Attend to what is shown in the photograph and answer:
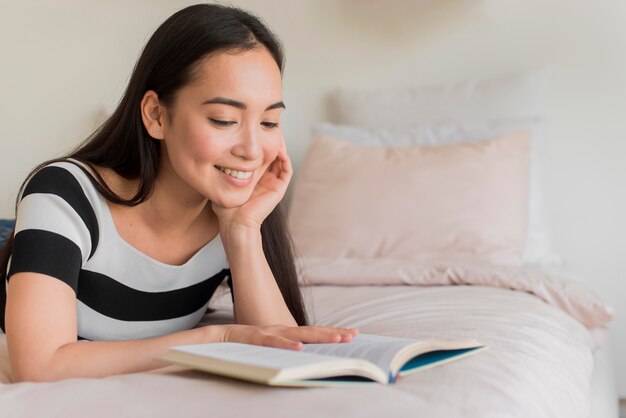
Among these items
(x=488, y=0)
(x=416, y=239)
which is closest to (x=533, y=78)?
(x=488, y=0)

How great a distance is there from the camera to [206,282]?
1910 millimetres

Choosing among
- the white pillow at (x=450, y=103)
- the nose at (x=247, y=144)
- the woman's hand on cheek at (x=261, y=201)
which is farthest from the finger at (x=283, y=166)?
the white pillow at (x=450, y=103)

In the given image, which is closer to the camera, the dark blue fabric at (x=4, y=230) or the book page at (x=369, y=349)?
the book page at (x=369, y=349)

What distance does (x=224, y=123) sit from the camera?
1.66m

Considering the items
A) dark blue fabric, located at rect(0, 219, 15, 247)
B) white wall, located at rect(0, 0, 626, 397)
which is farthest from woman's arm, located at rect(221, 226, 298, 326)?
white wall, located at rect(0, 0, 626, 397)

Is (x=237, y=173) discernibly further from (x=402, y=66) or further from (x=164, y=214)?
(x=402, y=66)

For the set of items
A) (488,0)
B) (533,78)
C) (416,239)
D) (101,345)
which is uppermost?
(488,0)

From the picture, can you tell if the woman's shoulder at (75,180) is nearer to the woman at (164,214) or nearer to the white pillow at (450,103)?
the woman at (164,214)

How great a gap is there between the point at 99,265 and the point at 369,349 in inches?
24.3

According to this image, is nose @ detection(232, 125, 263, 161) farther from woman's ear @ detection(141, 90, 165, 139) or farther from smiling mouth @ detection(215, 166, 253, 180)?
woman's ear @ detection(141, 90, 165, 139)

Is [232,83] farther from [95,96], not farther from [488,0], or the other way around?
[95,96]

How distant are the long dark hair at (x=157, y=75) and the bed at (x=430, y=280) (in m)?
0.41

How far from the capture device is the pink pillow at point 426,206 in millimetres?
2693

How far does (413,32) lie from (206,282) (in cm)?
189
